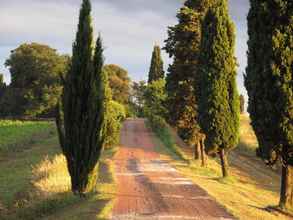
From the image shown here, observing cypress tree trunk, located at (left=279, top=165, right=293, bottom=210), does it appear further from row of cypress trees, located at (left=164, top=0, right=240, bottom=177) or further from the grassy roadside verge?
row of cypress trees, located at (left=164, top=0, right=240, bottom=177)

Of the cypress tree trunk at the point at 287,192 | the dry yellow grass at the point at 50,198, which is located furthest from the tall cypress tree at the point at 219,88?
the cypress tree trunk at the point at 287,192

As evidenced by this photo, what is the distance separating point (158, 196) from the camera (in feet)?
53.5


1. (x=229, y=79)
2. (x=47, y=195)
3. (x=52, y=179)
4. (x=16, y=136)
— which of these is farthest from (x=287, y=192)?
(x=16, y=136)

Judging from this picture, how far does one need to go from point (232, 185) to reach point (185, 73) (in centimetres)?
1190

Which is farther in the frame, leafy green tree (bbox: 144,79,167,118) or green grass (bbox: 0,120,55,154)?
leafy green tree (bbox: 144,79,167,118)

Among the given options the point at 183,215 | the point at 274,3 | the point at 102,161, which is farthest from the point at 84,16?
the point at 102,161

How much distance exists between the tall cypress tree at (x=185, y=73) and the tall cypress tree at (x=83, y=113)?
17952mm

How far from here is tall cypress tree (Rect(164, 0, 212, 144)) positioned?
1341 inches

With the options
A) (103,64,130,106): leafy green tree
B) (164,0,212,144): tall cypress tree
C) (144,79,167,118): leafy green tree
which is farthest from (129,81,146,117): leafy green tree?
(164,0,212,144): tall cypress tree

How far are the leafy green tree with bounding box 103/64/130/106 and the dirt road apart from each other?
59321mm

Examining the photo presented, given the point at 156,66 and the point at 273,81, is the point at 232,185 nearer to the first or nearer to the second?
the point at 273,81

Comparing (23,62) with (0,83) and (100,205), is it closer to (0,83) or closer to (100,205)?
(0,83)

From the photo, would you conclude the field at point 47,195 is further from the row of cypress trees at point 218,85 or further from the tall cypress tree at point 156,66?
the tall cypress tree at point 156,66

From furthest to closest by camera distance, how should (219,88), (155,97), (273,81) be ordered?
1. (155,97)
2. (219,88)
3. (273,81)
